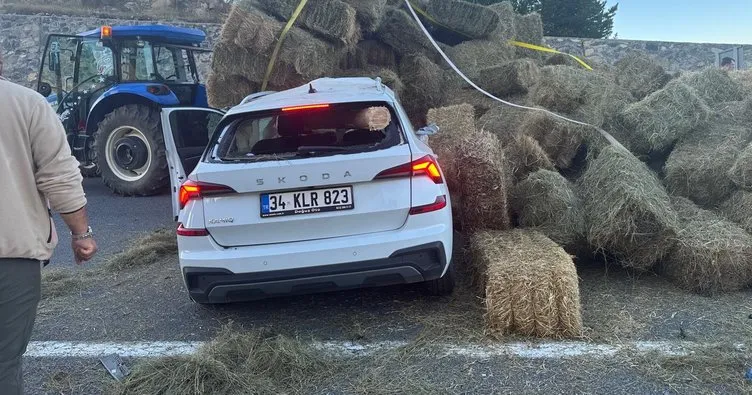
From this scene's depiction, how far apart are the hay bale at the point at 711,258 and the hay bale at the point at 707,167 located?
83cm

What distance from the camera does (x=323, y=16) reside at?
7906 mm

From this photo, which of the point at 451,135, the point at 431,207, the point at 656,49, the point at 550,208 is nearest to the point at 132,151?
the point at 451,135

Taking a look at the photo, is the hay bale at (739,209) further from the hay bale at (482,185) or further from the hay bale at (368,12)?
the hay bale at (368,12)

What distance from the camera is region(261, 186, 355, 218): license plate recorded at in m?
4.00

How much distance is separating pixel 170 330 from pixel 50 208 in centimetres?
180

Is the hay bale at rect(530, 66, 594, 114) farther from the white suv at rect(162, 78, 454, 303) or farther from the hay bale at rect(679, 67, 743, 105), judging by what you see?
the white suv at rect(162, 78, 454, 303)

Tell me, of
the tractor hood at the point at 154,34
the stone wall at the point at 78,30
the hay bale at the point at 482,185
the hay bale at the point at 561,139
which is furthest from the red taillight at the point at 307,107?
the stone wall at the point at 78,30

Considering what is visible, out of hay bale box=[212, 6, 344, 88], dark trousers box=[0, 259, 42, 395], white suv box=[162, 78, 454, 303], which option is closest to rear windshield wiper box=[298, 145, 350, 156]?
white suv box=[162, 78, 454, 303]

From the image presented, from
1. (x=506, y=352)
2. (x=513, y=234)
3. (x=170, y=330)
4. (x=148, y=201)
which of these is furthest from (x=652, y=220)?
(x=148, y=201)

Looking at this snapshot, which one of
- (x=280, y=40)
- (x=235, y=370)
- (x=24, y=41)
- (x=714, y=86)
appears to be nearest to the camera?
(x=235, y=370)

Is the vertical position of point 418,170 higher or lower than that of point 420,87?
lower

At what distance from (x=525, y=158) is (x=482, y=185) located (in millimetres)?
1136

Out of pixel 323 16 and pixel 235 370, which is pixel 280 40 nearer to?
pixel 323 16

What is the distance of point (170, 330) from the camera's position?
4492 mm
